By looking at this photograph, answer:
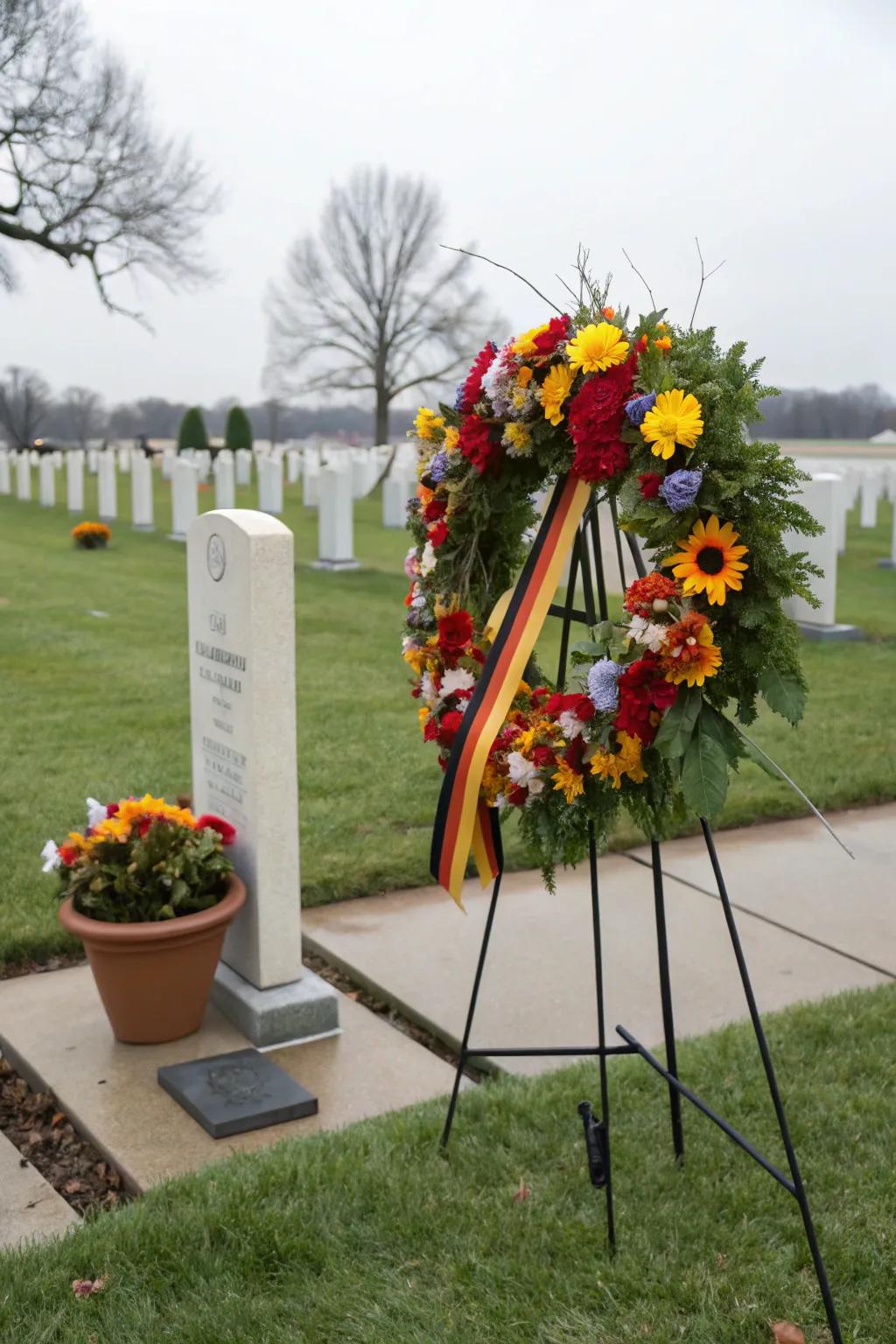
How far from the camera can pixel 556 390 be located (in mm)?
2736

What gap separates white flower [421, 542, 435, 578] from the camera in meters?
3.32

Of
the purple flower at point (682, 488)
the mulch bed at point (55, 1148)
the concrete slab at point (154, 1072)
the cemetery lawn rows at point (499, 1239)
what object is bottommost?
the mulch bed at point (55, 1148)

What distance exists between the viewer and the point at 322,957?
4.50 meters

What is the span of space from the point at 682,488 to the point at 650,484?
0.30 feet

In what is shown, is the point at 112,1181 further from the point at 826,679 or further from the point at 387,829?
the point at 826,679

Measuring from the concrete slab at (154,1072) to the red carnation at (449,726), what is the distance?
3.40ft

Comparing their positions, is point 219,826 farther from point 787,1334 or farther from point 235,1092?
point 787,1334

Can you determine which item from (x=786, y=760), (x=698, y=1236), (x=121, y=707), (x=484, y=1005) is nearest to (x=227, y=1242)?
(x=698, y=1236)

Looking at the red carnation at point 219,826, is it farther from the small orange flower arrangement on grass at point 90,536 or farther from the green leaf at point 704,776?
the small orange flower arrangement on grass at point 90,536

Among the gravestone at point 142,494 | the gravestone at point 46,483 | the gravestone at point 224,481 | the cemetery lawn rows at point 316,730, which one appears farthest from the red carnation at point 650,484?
the gravestone at point 46,483

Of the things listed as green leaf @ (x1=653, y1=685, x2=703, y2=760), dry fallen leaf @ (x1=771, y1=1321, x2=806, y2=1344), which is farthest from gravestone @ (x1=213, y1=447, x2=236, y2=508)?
dry fallen leaf @ (x1=771, y1=1321, x2=806, y2=1344)

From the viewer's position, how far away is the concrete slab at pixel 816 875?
4609 mm

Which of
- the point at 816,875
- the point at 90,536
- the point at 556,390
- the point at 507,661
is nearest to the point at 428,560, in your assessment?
the point at 507,661

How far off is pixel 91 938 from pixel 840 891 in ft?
9.37
